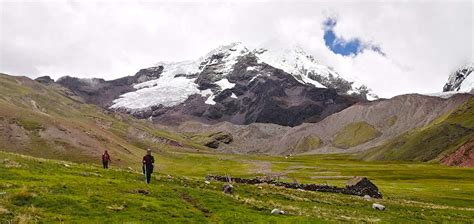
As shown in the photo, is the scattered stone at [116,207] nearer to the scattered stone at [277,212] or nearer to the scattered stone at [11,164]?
the scattered stone at [277,212]

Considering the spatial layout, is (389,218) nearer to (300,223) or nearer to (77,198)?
(300,223)

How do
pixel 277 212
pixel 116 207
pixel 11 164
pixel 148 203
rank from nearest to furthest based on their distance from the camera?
pixel 116 207 < pixel 148 203 < pixel 277 212 < pixel 11 164

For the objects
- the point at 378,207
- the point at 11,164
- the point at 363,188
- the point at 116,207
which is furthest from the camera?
the point at 363,188

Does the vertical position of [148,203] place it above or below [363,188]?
above

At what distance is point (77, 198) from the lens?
33.3m

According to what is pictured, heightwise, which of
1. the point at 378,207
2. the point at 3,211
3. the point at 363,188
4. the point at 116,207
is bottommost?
the point at 378,207

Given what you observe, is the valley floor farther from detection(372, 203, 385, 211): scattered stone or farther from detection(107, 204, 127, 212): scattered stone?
detection(372, 203, 385, 211): scattered stone

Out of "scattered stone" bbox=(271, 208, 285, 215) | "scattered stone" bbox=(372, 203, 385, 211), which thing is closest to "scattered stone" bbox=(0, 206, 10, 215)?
"scattered stone" bbox=(271, 208, 285, 215)

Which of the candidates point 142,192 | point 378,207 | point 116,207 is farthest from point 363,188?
point 116,207

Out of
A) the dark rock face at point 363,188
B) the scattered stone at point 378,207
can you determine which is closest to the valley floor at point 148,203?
the scattered stone at point 378,207

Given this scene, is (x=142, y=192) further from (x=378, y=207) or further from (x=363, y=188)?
(x=363, y=188)

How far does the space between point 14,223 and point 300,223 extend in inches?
696

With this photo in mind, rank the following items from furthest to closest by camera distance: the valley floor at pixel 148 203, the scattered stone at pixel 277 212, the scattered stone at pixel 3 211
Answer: the scattered stone at pixel 277 212 → the valley floor at pixel 148 203 → the scattered stone at pixel 3 211

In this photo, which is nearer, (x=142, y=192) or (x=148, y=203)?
(x=148, y=203)
